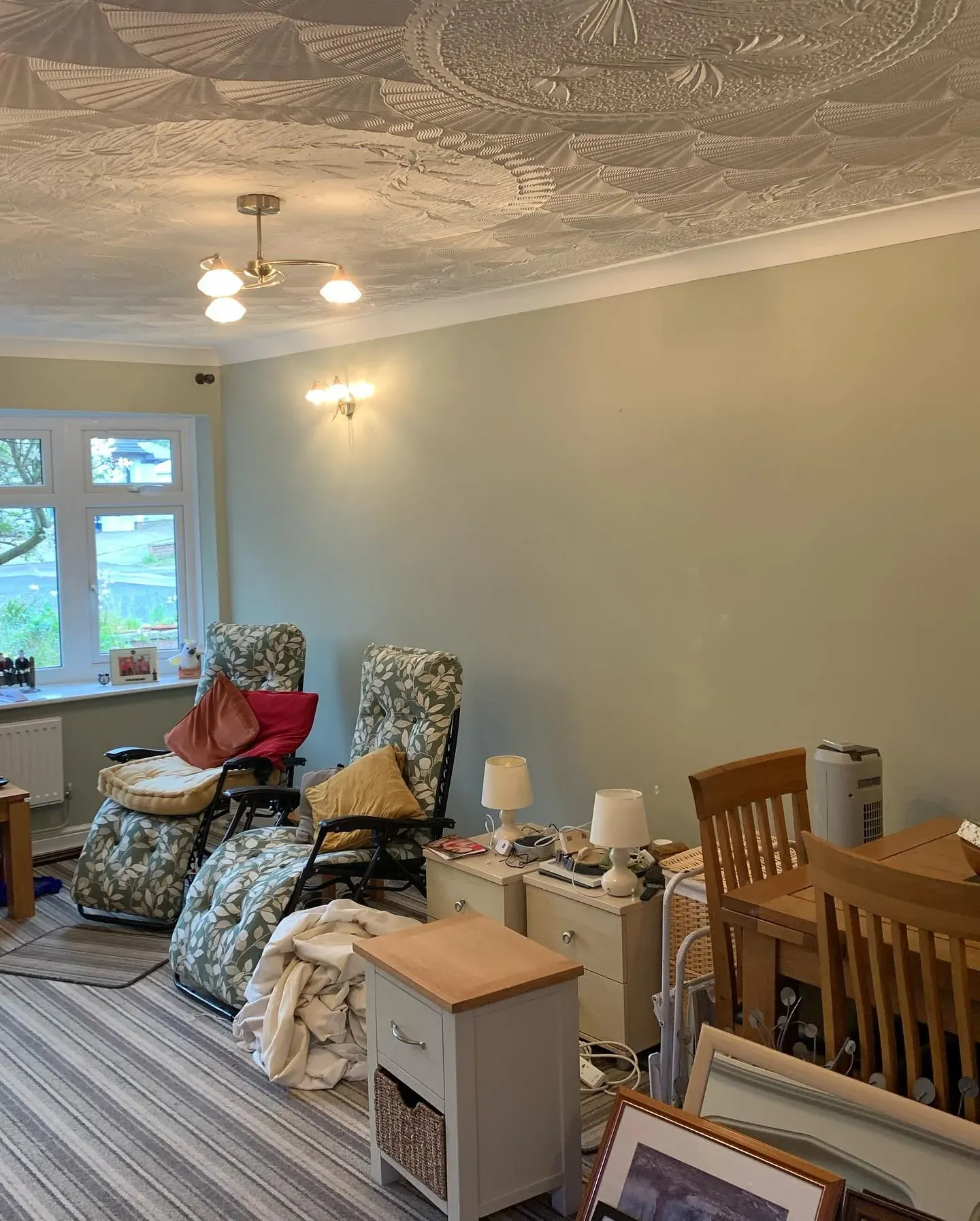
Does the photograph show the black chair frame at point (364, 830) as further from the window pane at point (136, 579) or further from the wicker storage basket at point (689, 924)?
the window pane at point (136, 579)

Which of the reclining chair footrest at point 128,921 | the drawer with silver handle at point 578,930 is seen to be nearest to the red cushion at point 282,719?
the reclining chair footrest at point 128,921

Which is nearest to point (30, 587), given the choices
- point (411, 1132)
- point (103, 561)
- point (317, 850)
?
point (103, 561)

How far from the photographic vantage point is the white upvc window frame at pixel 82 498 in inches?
236

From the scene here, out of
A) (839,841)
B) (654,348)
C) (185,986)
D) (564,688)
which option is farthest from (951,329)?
(185,986)

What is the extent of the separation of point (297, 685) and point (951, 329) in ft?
10.7

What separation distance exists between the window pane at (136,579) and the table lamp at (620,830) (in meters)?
3.67

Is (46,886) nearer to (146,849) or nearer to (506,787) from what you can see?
(146,849)

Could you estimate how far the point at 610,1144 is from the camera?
215cm

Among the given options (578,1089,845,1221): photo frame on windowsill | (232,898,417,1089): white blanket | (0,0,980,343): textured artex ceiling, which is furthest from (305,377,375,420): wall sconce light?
(578,1089,845,1221): photo frame on windowsill

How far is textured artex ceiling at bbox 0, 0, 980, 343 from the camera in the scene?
194cm

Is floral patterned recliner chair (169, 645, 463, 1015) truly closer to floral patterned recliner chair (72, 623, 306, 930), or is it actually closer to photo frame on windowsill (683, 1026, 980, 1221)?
floral patterned recliner chair (72, 623, 306, 930)

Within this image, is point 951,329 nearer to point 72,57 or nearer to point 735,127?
point 735,127

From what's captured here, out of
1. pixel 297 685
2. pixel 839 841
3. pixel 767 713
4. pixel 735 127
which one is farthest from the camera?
pixel 297 685

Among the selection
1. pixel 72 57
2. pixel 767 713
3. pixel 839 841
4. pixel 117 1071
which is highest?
pixel 72 57
